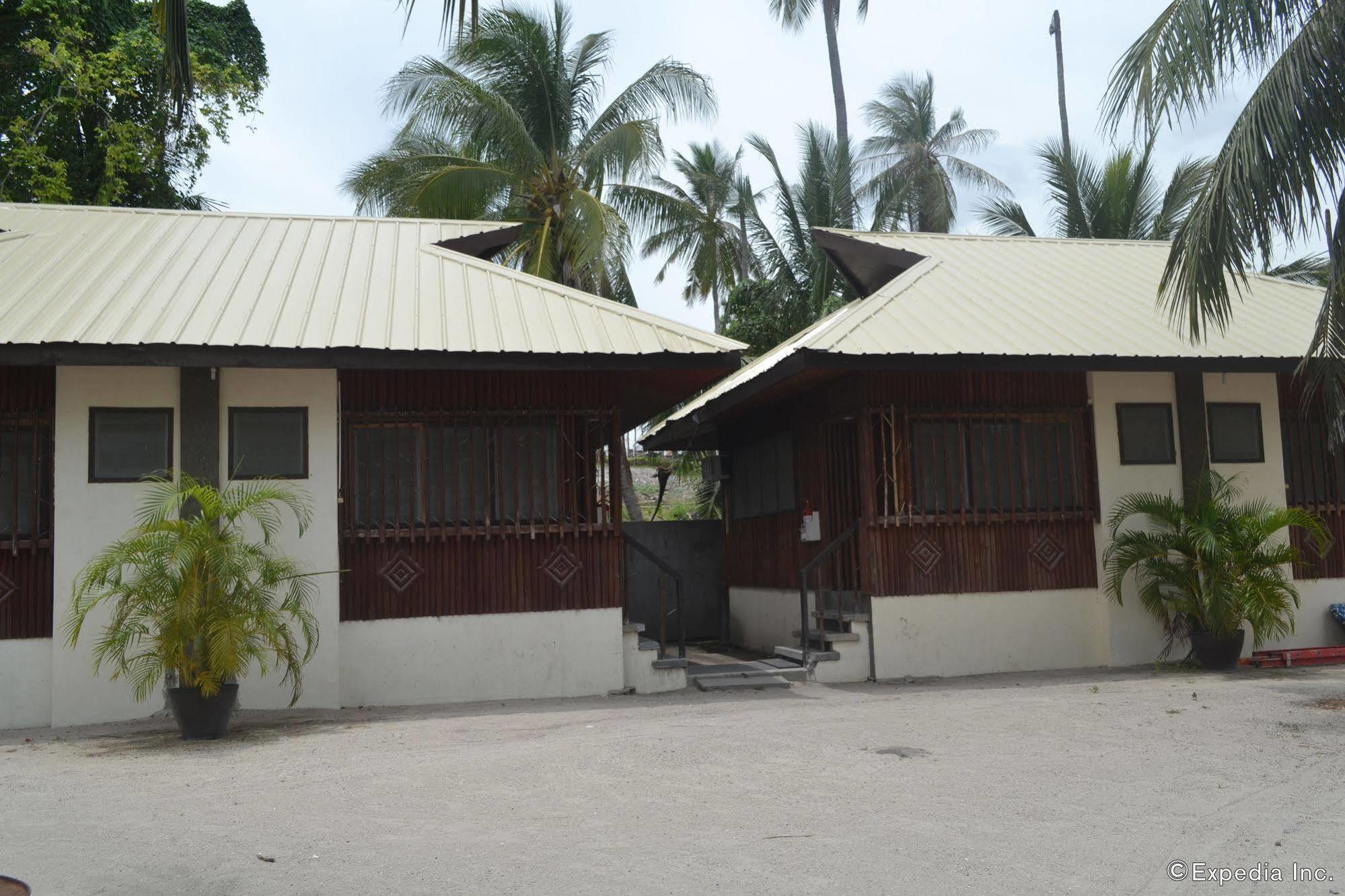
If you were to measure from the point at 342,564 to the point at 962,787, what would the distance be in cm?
593

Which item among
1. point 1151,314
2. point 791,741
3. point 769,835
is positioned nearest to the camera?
point 769,835

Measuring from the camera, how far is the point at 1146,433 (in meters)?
11.8

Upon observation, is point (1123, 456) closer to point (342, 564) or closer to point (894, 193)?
point (342, 564)

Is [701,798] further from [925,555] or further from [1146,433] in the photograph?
[1146,433]

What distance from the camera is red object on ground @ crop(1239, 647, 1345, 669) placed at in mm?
11352

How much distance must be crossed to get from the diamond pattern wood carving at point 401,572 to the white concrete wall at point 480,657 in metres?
0.31

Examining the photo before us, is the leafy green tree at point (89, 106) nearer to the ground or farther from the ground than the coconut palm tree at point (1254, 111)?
farther from the ground

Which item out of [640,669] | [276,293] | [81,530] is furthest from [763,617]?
[81,530]

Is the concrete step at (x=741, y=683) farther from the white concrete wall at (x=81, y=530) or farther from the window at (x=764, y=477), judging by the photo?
the white concrete wall at (x=81, y=530)

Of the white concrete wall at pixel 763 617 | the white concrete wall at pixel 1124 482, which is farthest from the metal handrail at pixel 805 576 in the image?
the white concrete wall at pixel 1124 482

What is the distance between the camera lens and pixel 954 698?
9578 mm

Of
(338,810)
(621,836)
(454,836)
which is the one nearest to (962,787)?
(621,836)

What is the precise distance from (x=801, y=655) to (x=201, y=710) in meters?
5.69

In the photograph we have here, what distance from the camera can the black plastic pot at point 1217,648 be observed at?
1093cm
